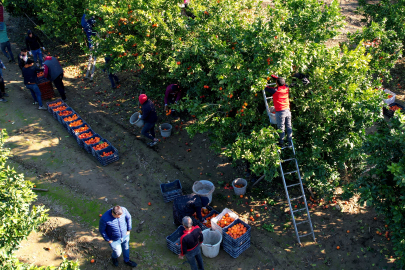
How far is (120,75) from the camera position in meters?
14.8

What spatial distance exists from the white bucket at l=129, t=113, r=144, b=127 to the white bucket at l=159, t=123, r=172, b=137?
32.7 inches

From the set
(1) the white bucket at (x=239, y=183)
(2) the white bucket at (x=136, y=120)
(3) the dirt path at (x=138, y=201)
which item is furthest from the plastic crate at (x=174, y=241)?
(2) the white bucket at (x=136, y=120)

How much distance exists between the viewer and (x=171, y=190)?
30.2 feet

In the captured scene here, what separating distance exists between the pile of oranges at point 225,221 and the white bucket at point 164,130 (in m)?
4.34

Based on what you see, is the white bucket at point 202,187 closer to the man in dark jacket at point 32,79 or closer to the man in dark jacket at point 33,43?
the man in dark jacket at point 32,79

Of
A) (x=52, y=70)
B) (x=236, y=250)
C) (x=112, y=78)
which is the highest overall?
(x=52, y=70)

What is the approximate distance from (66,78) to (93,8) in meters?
4.67

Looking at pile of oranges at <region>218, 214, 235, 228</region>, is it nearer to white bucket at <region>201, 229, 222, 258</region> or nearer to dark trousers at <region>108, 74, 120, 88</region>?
white bucket at <region>201, 229, 222, 258</region>

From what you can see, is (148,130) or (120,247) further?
(148,130)

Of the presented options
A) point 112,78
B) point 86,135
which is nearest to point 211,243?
point 86,135

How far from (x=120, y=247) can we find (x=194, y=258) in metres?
1.80

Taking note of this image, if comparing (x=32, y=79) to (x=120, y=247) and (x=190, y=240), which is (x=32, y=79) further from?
(x=190, y=240)

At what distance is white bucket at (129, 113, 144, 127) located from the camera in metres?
10.5

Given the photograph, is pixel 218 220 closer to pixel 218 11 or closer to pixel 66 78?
pixel 218 11
